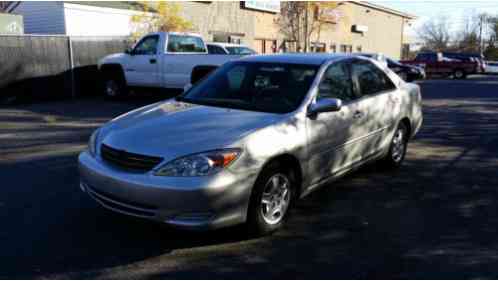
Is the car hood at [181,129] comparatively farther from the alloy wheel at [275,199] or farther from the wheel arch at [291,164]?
the alloy wheel at [275,199]

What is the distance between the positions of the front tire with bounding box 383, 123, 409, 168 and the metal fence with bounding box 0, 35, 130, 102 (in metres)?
10.7

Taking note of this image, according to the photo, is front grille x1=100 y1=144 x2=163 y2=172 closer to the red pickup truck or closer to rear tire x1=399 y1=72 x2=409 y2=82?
rear tire x1=399 y1=72 x2=409 y2=82

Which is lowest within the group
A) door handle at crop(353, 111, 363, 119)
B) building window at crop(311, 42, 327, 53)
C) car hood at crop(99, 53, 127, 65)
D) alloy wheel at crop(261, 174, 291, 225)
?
alloy wheel at crop(261, 174, 291, 225)

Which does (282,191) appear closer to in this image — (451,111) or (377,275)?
(377,275)

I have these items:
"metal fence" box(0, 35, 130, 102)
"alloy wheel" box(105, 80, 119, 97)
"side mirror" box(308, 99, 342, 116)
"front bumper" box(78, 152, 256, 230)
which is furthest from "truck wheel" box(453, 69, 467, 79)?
"front bumper" box(78, 152, 256, 230)

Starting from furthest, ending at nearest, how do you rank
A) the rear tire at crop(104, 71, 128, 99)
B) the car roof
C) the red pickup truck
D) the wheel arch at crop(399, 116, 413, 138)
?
the red pickup truck
the rear tire at crop(104, 71, 128, 99)
the wheel arch at crop(399, 116, 413, 138)
the car roof

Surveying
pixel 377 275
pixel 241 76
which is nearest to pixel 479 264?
pixel 377 275

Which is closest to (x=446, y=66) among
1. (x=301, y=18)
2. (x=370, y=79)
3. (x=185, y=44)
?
(x=301, y=18)

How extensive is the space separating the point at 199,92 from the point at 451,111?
9785 millimetres

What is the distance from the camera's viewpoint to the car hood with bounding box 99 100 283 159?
3.64 meters

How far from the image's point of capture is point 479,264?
12.0 feet

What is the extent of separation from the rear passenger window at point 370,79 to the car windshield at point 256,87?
803 mm

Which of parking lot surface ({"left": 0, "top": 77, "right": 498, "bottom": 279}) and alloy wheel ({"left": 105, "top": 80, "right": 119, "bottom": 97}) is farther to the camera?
alloy wheel ({"left": 105, "top": 80, "right": 119, "bottom": 97})

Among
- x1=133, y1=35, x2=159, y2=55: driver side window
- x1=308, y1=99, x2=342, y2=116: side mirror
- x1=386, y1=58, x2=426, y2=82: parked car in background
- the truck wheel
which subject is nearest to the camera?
x1=308, y1=99, x2=342, y2=116: side mirror
